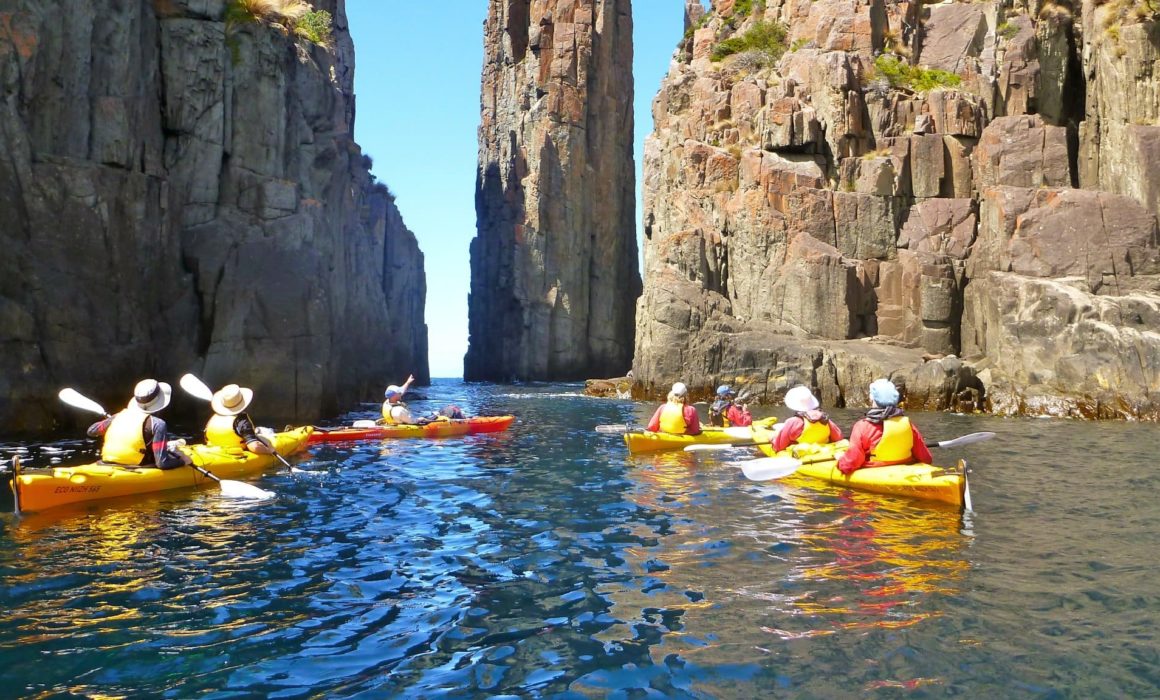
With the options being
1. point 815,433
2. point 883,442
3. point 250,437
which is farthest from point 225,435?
point 883,442

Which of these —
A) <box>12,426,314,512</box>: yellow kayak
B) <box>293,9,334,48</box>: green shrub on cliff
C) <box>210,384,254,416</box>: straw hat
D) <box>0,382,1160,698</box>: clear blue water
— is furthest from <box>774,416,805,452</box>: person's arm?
<box>293,9,334,48</box>: green shrub on cliff

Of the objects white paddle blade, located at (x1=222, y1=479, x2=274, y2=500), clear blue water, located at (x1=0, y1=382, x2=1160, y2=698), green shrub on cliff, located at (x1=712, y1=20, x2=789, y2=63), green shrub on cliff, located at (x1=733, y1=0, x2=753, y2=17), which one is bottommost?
clear blue water, located at (x1=0, y1=382, x2=1160, y2=698)

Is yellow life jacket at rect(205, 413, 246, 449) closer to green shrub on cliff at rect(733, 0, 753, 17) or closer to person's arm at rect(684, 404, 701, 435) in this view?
person's arm at rect(684, 404, 701, 435)

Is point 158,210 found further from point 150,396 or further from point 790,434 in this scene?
point 790,434

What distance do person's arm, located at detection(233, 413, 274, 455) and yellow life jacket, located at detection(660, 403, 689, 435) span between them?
7.51 m

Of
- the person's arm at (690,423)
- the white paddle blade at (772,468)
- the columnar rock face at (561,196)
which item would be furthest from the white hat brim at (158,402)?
the columnar rock face at (561,196)

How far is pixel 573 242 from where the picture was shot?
60.4m

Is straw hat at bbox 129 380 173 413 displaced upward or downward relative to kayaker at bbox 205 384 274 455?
upward

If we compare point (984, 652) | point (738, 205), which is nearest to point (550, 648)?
point (984, 652)

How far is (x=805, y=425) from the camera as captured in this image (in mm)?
14094

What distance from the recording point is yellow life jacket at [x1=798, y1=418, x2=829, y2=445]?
14.0 metres

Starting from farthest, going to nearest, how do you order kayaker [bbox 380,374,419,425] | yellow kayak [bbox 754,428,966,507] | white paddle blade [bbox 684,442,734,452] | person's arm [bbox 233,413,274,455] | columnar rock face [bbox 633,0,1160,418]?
columnar rock face [bbox 633,0,1160,418] < kayaker [bbox 380,374,419,425] < white paddle blade [bbox 684,442,734,452] < person's arm [bbox 233,413,274,455] < yellow kayak [bbox 754,428,966,507]

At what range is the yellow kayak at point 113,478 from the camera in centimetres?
1022

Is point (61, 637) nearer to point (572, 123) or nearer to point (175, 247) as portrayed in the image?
point (175, 247)
